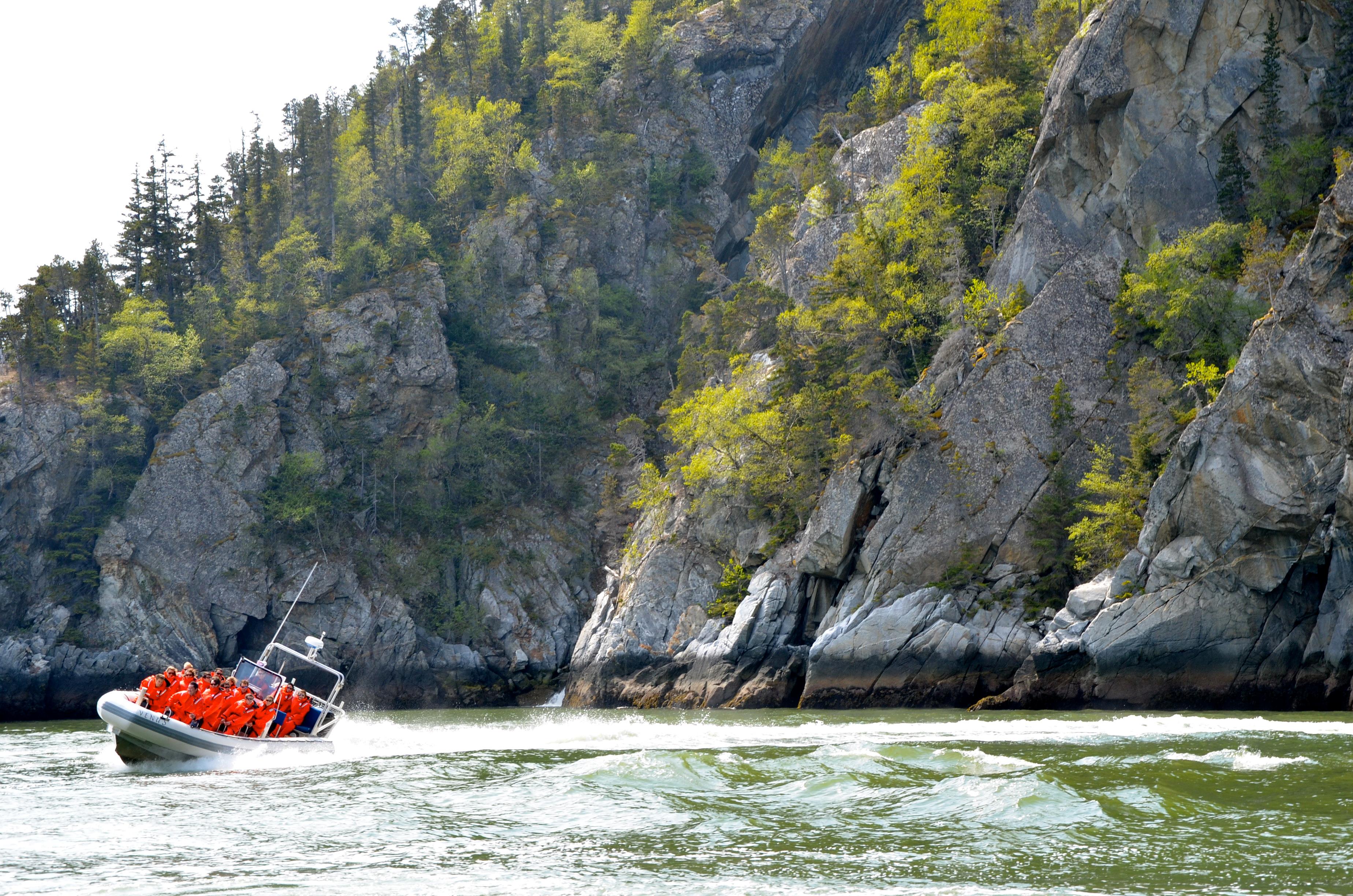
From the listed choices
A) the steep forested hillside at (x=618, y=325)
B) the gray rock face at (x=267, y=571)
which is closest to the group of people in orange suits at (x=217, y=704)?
the steep forested hillside at (x=618, y=325)

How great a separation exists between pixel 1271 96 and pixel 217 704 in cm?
4146

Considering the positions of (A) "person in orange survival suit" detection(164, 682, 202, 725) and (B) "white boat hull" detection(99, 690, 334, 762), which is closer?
(B) "white boat hull" detection(99, 690, 334, 762)

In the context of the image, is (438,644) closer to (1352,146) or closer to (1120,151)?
(1120,151)

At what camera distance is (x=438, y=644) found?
189 ft

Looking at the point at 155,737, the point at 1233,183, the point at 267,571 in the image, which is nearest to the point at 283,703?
the point at 155,737

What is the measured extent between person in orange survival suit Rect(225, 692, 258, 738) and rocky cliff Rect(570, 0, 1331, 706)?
19.5 m

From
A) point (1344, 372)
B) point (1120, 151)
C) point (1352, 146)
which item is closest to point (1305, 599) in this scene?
point (1344, 372)

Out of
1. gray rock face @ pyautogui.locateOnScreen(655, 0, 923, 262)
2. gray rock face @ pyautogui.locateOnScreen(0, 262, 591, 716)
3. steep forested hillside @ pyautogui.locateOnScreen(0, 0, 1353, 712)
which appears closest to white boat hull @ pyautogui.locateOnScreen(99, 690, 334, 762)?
steep forested hillside @ pyautogui.locateOnScreen(0, 0, 1353, 712)

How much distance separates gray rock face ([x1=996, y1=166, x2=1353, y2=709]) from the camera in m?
29.5

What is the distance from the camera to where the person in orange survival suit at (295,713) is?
25.6m

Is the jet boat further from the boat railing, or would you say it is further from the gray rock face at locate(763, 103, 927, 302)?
the gray rock face at locate(763, 103, 927, 302)

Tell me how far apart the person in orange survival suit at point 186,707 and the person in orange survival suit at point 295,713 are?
95.6 inches

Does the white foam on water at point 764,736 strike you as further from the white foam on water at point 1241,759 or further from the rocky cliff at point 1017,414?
the rocky cliff at point 1017,414

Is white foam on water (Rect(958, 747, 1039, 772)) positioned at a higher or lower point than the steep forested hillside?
lower
